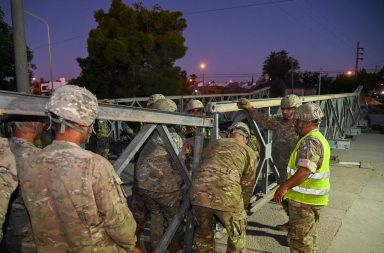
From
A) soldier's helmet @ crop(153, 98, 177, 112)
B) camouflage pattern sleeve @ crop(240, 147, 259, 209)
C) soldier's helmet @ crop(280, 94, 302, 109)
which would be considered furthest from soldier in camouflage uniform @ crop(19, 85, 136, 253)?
soldier's helmet @ crop(280, 94, 302, 109)

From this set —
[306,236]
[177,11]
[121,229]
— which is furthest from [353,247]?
[177,11]

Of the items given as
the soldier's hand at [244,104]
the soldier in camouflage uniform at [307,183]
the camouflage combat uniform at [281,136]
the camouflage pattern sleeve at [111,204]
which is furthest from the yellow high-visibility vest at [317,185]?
the camouflage pattern sleeve at [111,204]

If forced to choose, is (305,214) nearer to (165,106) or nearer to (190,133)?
(165,106)

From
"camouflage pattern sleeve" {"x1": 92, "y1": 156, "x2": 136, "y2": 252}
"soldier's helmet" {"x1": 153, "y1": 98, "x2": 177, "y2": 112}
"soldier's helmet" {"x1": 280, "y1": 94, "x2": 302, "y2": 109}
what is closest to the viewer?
"camouflage pattern sleeve" {"x1": 92, "y1": 156, "x2": 136, "y2": 252}

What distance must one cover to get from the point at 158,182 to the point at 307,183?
60.6 inches

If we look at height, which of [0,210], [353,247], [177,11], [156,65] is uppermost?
[177,11]

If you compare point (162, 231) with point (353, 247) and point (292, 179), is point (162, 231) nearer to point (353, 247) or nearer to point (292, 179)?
point (292, 179)

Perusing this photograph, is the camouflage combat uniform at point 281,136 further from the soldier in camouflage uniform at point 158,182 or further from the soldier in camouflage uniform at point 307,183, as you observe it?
the soldier in camouflage uniform at point 158,182

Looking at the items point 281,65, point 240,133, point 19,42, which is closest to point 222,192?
point 240,133

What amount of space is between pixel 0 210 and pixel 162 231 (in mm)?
2036

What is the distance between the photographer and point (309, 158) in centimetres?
306

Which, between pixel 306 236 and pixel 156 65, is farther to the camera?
pixel 156 65

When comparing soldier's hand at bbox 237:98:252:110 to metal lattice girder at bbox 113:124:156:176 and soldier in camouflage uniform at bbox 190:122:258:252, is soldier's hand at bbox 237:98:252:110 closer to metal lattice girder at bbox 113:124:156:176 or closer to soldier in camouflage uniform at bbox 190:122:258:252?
soldier in camouflage uniform at bbox 190:122:258:252

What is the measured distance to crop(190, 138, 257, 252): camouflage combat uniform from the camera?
2.85m
